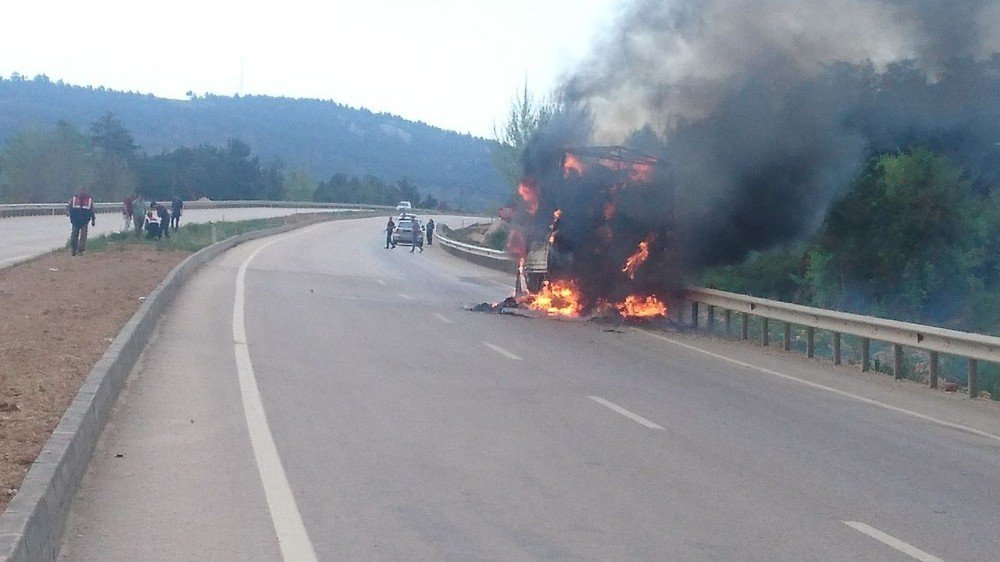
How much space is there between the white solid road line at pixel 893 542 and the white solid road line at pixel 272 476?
136 inches

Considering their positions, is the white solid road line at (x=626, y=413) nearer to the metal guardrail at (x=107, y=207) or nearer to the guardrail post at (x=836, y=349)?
the guardrail post at (x=836, y=349)

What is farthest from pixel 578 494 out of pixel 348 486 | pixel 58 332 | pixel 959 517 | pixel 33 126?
pixel 33 126

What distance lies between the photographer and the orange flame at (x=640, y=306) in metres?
24.7

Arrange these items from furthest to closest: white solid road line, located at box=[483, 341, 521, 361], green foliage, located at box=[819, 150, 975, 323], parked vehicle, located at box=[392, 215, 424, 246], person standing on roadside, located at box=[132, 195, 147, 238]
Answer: parked vehicle, located at box=[392, 215, 424, 246] → person standing on roadside, located at box=[132, 195, 147, 238] → green foliage, located at box=[819, 150, 975, 323] → white solid road line, located at box=[483, 341, 521, 361]

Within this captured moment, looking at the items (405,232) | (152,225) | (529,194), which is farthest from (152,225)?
(529,194)

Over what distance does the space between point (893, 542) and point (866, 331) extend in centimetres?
1102

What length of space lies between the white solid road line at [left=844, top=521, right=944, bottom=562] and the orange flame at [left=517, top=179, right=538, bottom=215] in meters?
17.9

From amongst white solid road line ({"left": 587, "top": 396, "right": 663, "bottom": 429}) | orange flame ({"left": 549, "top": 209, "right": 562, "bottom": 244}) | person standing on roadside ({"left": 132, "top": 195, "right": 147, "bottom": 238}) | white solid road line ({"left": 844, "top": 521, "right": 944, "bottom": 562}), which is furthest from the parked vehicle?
white solid road line ({"left": 844, "top": 521, "right": 944, "bottom": 562})

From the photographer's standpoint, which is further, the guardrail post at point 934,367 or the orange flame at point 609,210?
the orange flame at point 609,210

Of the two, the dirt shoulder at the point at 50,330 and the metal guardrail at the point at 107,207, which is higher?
the metal guardrail at the point at 107,207

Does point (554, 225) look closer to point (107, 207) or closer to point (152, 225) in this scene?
point (152, 225)

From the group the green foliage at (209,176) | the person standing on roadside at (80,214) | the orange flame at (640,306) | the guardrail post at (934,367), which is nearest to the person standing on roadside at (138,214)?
the person standing on roadside at (80,214)

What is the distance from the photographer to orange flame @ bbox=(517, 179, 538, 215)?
25.7 metres

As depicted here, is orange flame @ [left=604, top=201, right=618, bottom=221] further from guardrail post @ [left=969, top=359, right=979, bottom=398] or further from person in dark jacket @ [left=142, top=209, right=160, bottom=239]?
person in dark jacket @ [left=142, top=209, right=160, bottom=239]
